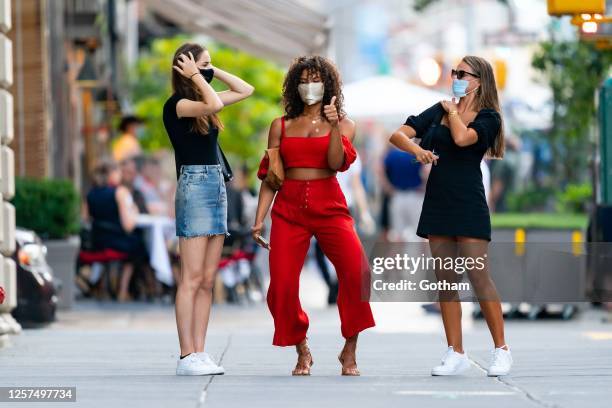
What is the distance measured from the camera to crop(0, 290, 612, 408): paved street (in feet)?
28.3

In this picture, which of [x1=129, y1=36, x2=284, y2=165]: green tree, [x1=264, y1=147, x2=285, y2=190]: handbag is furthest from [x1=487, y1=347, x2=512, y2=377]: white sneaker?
[x1=129, y1=36, x2=284, y2=165]: green tree

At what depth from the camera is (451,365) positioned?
985 centimetres

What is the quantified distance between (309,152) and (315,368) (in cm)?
157

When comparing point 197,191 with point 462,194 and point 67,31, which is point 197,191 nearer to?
point 462,194

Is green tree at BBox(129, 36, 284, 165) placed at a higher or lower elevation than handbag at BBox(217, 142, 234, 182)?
higher

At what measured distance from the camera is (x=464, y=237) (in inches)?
384

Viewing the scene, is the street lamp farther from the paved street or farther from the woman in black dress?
the woman in black dress

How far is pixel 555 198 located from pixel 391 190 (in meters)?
8.15

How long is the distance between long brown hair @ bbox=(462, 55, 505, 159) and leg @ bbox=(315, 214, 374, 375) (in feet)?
3.28

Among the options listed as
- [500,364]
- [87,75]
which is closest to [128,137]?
[87,75]

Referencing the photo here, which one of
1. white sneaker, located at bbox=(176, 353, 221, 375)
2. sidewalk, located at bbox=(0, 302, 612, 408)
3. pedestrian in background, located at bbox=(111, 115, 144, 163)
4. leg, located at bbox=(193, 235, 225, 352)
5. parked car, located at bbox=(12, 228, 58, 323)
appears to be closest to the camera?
sidewalk, located at bbox=(0, 302, 612, 408)

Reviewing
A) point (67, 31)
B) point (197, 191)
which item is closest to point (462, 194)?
point (197, 191)

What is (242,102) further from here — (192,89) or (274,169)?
(274,169)

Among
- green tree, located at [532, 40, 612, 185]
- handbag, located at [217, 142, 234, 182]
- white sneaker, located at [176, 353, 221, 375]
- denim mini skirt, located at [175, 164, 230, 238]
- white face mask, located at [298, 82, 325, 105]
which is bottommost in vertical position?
Result: white sneaker, located at [176, 353, 221, 375]
